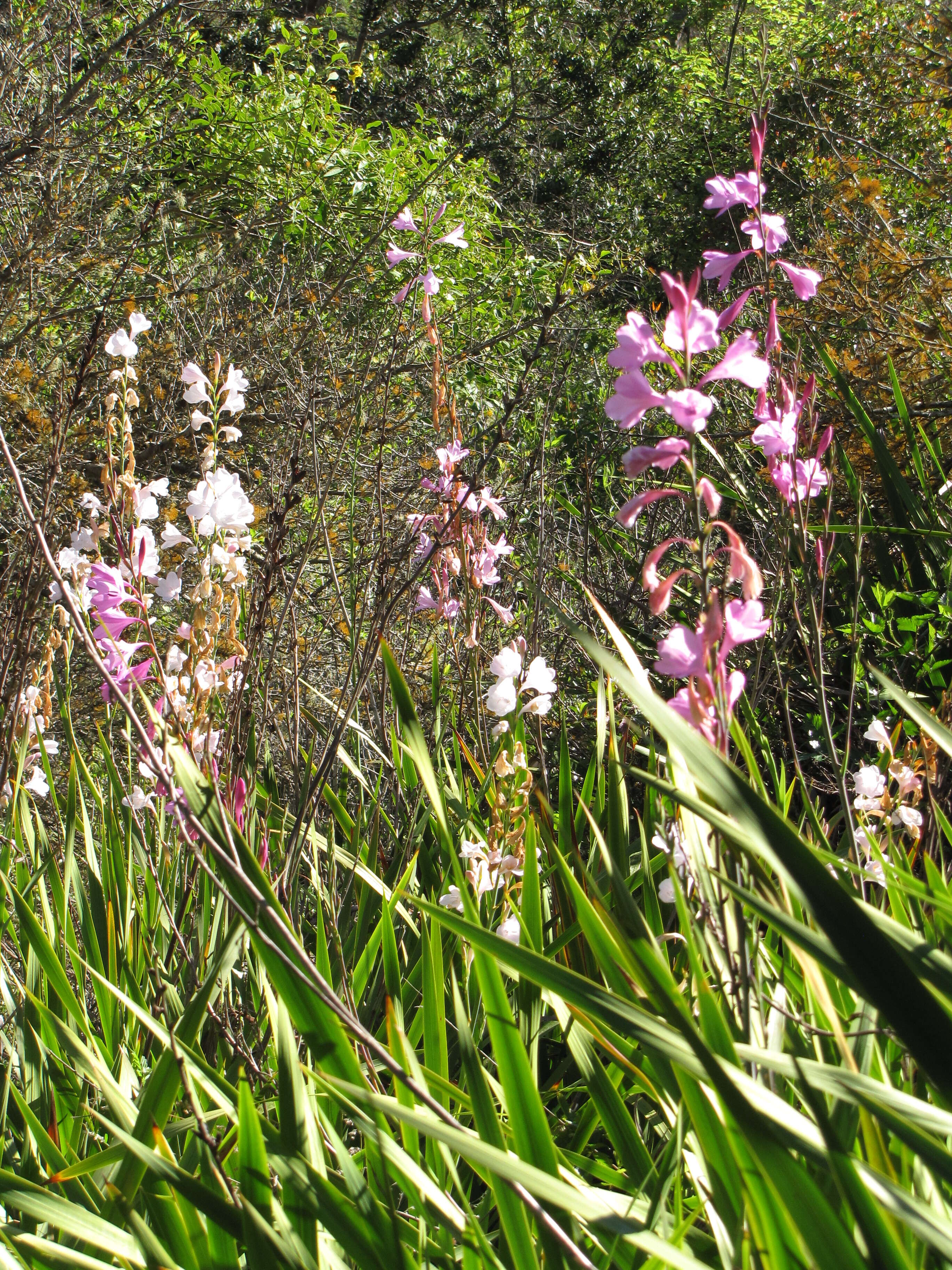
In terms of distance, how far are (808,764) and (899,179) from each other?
5.19 meters

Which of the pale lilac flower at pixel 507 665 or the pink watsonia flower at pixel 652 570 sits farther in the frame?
the pale lilac flower at pixel 507 665

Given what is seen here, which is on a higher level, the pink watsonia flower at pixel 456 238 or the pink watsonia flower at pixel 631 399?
the pink watsonia flower at pixel 456 238

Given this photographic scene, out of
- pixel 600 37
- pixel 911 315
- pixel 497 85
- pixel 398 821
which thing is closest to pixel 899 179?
pixel 911 315

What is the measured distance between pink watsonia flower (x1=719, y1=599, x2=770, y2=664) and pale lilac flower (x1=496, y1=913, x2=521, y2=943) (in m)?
0.79

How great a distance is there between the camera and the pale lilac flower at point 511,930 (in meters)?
1.51

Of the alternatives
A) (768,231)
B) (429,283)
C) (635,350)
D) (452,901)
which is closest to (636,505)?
(635,350)

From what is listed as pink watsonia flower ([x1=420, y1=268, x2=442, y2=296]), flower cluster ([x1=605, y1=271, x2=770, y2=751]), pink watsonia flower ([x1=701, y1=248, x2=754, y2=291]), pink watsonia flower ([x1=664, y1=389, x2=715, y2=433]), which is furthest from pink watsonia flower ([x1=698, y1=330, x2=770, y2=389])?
pink watsonia flower ([x1=420, y1=268, x2=442, y2=296])

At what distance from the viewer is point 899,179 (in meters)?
6.36

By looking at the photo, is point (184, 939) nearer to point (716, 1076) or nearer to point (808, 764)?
point (716, 1076)

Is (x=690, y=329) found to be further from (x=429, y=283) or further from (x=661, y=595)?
(x=429, y=283)

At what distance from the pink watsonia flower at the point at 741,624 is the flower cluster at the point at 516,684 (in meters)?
0.77

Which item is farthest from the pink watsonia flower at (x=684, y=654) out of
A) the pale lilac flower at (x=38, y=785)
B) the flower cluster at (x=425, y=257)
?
the pale lilac flower at (x=38, y=785)

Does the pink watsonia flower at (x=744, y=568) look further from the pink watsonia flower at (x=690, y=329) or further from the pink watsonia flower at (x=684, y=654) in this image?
the pink watsonia flower at (x=690, y=329)

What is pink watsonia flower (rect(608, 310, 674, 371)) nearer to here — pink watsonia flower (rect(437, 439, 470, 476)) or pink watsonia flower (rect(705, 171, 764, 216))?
pink watsonia flower (rect(705, 171, 764, 216))
